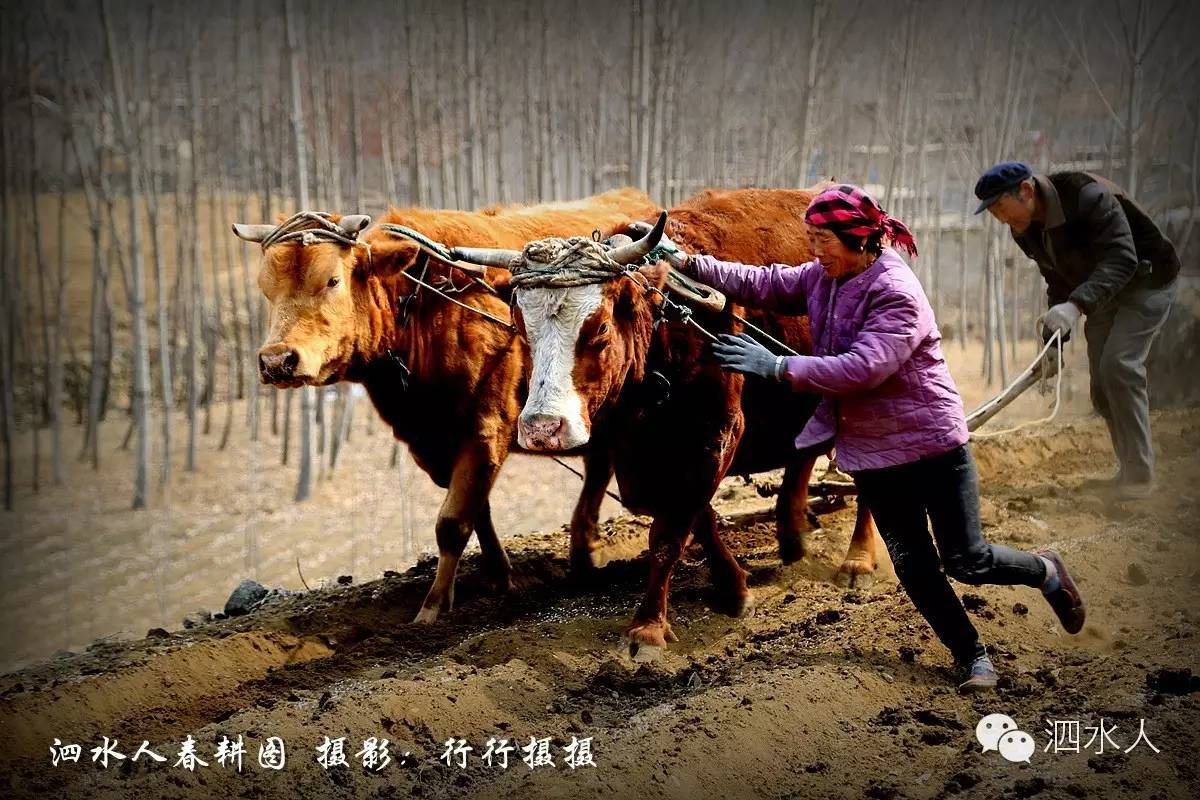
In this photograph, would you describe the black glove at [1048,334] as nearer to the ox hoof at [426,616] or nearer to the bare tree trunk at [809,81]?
the ox hoof at [426,616]

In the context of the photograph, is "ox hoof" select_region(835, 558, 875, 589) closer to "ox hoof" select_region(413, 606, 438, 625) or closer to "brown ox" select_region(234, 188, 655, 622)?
"brown ox" select_region(234, 188, 655, 622)

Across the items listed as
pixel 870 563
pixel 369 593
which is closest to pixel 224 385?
pixel 369 593

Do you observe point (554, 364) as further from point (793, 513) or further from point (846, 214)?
point (793, 513)

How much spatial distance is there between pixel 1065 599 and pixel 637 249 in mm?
2350

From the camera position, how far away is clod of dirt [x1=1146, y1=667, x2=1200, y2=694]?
12.9 feet

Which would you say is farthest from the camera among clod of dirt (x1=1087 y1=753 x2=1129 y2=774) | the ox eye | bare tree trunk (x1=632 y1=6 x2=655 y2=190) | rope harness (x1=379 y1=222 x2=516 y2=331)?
bare tree trunk (x1=632 y1=6 x2=655 y2=190)

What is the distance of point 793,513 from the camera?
6.28 m

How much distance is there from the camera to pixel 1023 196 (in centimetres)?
575

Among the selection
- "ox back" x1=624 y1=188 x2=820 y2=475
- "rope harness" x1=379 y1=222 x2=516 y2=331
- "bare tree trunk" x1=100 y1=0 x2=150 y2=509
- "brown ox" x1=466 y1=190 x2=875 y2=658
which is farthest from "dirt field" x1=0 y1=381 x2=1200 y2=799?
A: "bare tree trunk" x1=100 y1=0 x2=150 y2=509

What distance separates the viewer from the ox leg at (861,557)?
5961mm

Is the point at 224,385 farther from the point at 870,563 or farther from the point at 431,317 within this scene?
the point at 870,563

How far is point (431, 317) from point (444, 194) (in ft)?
35.3

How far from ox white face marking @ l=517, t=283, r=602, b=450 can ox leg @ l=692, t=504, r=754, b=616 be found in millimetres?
1379

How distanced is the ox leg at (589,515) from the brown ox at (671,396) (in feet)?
4.28
